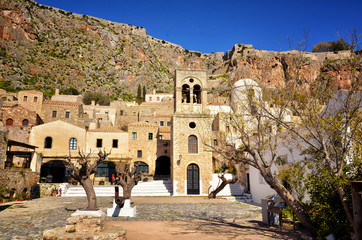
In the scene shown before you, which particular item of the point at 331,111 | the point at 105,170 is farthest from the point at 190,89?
the point at 331,111

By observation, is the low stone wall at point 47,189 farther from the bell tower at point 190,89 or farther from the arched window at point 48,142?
the bell tower at point 190,89

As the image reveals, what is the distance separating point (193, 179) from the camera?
23.1m

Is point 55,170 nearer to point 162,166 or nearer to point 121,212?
point 162,166

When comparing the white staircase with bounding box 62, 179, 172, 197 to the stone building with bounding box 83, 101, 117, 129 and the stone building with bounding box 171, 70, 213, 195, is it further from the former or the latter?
the stone building with bounding box 83, 101, 117, 129

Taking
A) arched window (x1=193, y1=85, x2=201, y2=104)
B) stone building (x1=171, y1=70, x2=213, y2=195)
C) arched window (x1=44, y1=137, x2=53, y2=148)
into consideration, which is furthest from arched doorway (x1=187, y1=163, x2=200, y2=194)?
arched window (x1=44, y1=137, x2=53, y2=148)

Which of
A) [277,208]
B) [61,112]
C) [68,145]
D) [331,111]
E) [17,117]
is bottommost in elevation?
[277,208]

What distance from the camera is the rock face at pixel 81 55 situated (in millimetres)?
68062

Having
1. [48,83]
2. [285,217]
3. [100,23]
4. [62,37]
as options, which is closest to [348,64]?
[285,217]

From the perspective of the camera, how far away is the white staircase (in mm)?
21484

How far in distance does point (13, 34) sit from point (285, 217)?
282 ft

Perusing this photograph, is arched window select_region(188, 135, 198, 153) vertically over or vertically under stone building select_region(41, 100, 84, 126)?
under

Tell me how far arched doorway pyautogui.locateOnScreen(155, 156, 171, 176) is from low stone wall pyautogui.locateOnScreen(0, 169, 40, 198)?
14427 mm

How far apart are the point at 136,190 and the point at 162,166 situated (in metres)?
9.96

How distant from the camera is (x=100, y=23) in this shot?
3984 inches
